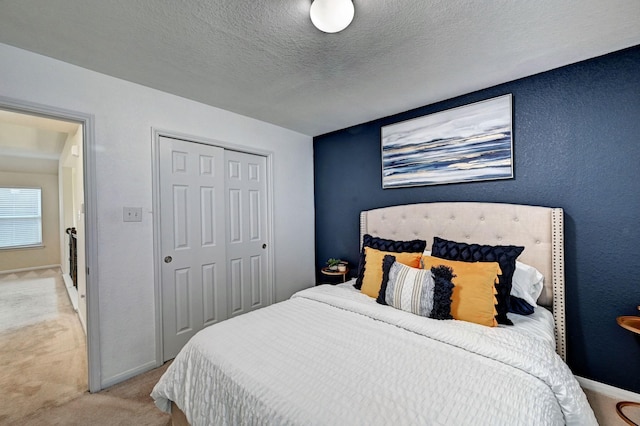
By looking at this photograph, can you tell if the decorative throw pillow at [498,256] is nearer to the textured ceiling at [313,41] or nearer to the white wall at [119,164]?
the textured ceiling at [313,41]

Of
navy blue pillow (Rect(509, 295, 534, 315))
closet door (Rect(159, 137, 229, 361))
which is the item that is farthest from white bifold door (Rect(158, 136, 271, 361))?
navy blue pillow (Rect(509, 295, 534, 315))

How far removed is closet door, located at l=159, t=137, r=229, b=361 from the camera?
7.72 ft

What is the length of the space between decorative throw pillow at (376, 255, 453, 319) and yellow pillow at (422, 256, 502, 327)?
0.18ft

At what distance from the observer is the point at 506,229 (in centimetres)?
210

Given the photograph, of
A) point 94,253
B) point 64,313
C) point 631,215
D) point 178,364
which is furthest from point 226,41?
point 64,313

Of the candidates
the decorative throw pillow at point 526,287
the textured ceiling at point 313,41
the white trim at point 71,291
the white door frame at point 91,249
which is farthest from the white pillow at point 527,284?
the white trim at point 71,291

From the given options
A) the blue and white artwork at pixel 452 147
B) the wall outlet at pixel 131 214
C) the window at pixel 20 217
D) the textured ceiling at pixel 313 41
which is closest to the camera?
the textured ceiling at pixel 313 41

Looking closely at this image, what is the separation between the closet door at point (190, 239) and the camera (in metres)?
2.35

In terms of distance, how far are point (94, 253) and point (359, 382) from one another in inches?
80.6

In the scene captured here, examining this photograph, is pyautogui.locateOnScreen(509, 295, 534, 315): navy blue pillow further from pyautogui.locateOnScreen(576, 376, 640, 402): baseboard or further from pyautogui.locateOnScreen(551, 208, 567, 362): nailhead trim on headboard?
pyautogui.locateOnScreen(576, 376, 640, 402): baseboard

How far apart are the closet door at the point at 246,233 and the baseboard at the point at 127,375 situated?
81 cm

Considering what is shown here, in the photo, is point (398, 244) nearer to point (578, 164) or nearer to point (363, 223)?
point (363, 223)

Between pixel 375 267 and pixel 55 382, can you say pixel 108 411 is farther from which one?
pixel 375 267

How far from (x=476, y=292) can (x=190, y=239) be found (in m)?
2.37
